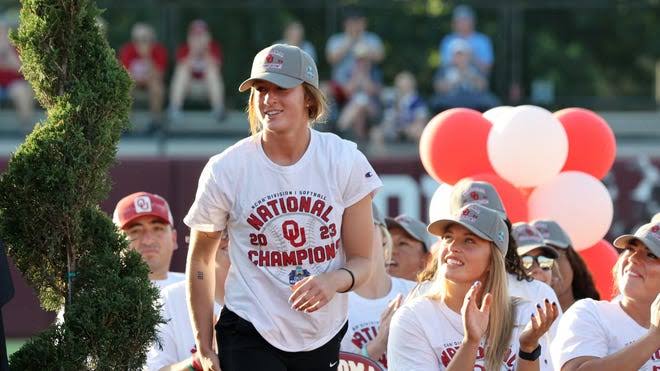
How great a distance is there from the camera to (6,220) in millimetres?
4832

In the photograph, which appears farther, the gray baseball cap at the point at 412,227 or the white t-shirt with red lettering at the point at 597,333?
the gray baseball cap at the point at 412,227

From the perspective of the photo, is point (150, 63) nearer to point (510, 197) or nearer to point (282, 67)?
point (510, 197)

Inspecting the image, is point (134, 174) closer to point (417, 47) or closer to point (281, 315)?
point (417, 47)

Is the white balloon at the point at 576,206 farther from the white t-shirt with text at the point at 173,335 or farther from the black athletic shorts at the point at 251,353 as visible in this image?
the black athletic shorts at the point at 251,353

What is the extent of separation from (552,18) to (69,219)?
12.6 m

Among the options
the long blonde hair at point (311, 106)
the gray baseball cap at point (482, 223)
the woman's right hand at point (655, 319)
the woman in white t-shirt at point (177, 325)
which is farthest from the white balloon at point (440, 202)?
the long blonde hair at point (311, 106)

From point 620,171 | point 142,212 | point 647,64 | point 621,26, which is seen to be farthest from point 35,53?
point 647,64

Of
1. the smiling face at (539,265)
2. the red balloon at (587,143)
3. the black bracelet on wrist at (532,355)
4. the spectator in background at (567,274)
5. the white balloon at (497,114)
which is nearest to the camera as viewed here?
the black bracelet on wrist at (532,355)

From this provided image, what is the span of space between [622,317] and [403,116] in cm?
980

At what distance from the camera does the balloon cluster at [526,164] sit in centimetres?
803

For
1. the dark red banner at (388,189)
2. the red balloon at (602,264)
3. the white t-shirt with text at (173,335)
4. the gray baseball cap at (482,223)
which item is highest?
the gray baseball cap at (482,223)

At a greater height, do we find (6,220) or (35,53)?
(35,53)

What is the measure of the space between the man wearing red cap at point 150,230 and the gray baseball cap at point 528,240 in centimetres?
173

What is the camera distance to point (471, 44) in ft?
49.8
